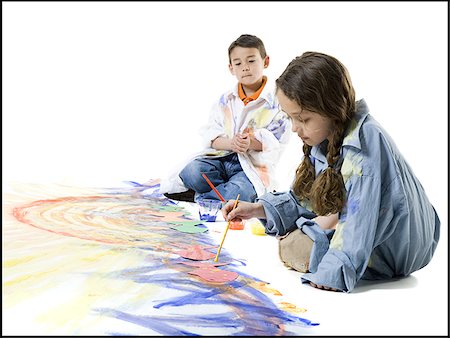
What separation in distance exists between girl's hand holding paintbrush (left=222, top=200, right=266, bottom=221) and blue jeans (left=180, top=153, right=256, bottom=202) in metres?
A: 0.91

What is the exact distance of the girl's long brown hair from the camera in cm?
224

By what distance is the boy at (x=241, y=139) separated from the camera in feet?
11.3

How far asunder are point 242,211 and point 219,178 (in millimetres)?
1181

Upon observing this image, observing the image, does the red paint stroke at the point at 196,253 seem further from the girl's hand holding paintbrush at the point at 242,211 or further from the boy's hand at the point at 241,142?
the boy's hand at the point at 241,142

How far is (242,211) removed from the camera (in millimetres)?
2426

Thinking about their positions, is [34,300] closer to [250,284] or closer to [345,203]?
[250,284]

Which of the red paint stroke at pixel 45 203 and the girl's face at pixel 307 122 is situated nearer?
the girl's face at pixel 307 122

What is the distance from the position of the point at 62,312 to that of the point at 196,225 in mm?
1141

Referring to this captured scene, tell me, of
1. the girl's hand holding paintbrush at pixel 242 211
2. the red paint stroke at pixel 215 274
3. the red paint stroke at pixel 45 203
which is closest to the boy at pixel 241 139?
the red paint stroke at pixel 45 203

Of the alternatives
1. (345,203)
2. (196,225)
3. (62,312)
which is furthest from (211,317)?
(196,225)

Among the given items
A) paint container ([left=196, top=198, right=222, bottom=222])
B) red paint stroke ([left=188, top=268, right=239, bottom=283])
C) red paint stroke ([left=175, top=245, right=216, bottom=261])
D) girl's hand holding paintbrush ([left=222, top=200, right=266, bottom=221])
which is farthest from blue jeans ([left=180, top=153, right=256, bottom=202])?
red paint stroke ([left=188, top=268, right=239, bottom=283])

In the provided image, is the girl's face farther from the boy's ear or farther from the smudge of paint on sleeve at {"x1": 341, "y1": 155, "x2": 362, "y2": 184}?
the boy's ear

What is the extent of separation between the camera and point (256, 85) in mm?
3582

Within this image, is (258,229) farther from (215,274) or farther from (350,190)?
(350,190)
